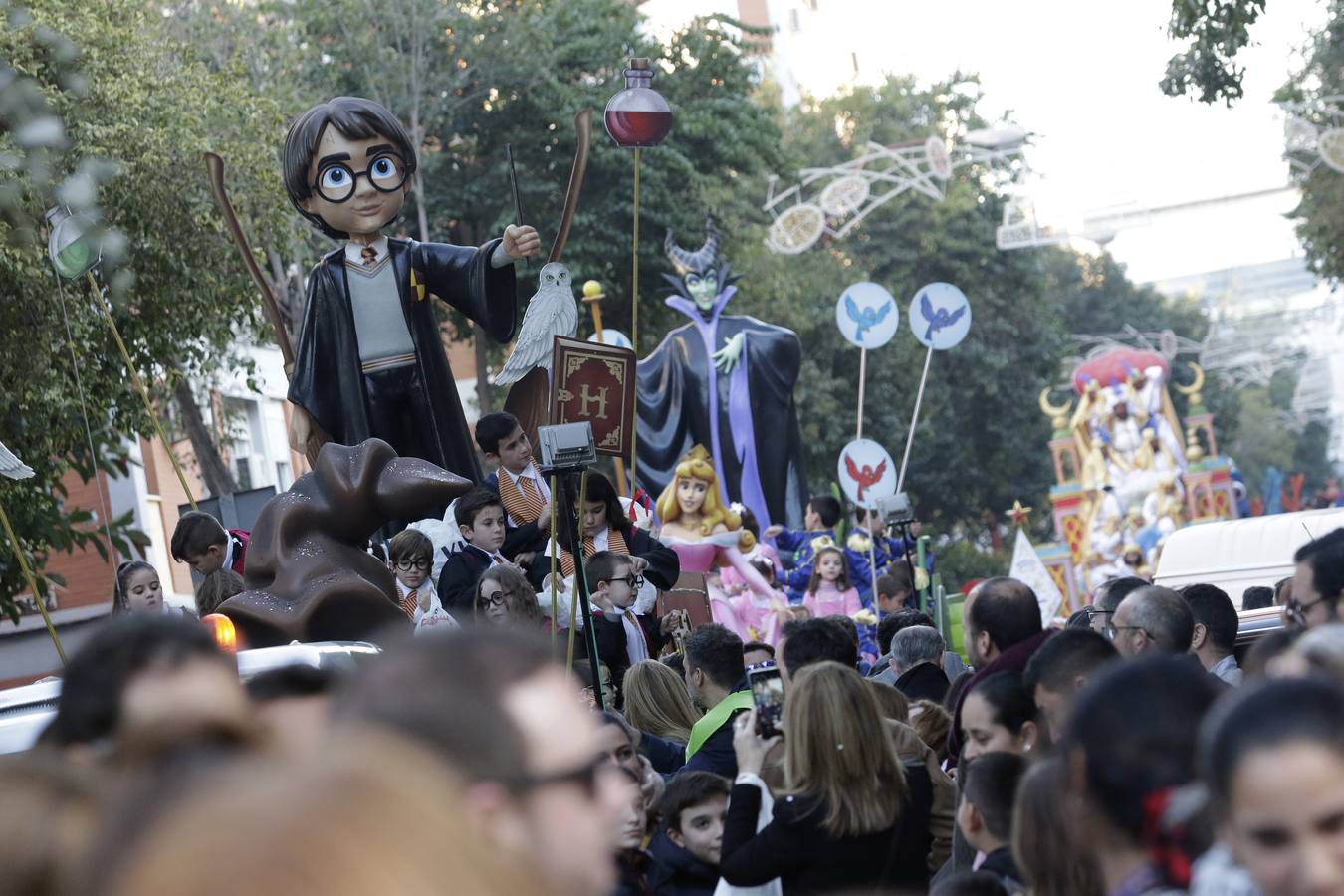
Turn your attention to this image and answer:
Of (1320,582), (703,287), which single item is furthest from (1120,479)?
(1320,582)

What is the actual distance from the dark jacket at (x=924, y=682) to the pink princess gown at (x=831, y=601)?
21.2ft

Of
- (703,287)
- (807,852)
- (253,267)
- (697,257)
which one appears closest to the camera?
(807,852)

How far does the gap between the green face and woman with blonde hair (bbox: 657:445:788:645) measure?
490 centimetres

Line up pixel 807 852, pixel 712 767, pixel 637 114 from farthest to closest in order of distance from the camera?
pixel 637 114 → pixel 712 767 → pixel 807 852

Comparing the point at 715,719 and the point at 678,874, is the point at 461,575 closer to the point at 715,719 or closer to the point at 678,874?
the point at 715,719

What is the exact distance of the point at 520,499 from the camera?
9727mm

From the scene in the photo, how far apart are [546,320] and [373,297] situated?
88 cm

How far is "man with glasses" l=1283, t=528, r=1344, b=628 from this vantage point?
4816 millimetres

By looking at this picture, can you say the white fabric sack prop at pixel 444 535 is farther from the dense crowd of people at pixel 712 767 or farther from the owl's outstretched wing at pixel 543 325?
the dense crowd of people at pixel 712 767

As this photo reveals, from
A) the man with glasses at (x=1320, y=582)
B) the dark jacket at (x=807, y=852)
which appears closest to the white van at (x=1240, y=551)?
the man with glasses at (x=1320, y=582)

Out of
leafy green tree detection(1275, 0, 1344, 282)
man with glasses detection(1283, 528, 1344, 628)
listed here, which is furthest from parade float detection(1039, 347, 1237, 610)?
man with glasses detection(1283, 528, 1344, 628)

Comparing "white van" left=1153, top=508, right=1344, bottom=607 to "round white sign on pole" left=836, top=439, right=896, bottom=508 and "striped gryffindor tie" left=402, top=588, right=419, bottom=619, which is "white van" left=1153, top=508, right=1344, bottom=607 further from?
"striped gryffindor tie" left=402, top=588, right=419, bottom=619

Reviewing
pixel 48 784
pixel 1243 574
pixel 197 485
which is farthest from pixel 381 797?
pixel 197 485

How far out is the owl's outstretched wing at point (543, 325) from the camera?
31.0ft
